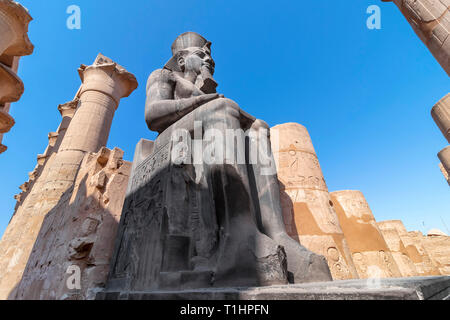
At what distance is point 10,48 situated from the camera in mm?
2752

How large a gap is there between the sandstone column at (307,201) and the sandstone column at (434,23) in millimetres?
2107

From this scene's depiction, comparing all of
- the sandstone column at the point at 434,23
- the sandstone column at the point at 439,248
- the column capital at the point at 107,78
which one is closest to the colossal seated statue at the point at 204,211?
the sandstone column at the point at 434,23

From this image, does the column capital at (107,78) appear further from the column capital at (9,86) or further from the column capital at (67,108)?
the column capital at (9,86)

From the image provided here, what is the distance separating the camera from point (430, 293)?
58 centimetres

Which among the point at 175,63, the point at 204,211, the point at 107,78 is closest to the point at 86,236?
the point at 204,211

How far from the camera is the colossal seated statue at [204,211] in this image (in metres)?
1.22

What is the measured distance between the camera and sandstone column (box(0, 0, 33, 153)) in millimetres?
2547

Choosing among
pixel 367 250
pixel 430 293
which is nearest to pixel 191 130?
pixel 430 293

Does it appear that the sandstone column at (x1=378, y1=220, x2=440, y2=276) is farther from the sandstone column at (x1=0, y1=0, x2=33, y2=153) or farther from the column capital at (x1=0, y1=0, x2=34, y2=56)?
the column capital at (x1=0, y1=0, x2=34, y2=56)

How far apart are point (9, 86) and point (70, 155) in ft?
13.3

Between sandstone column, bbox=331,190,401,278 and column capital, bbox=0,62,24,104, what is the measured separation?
4.62 m

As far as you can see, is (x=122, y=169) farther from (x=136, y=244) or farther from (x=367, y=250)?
(x=367, y=250)

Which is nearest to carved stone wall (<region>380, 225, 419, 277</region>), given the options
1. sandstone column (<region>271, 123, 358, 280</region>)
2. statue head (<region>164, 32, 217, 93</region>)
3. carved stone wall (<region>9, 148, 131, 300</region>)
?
sandstone column (<region>271, 123, 358, 280</region>)
